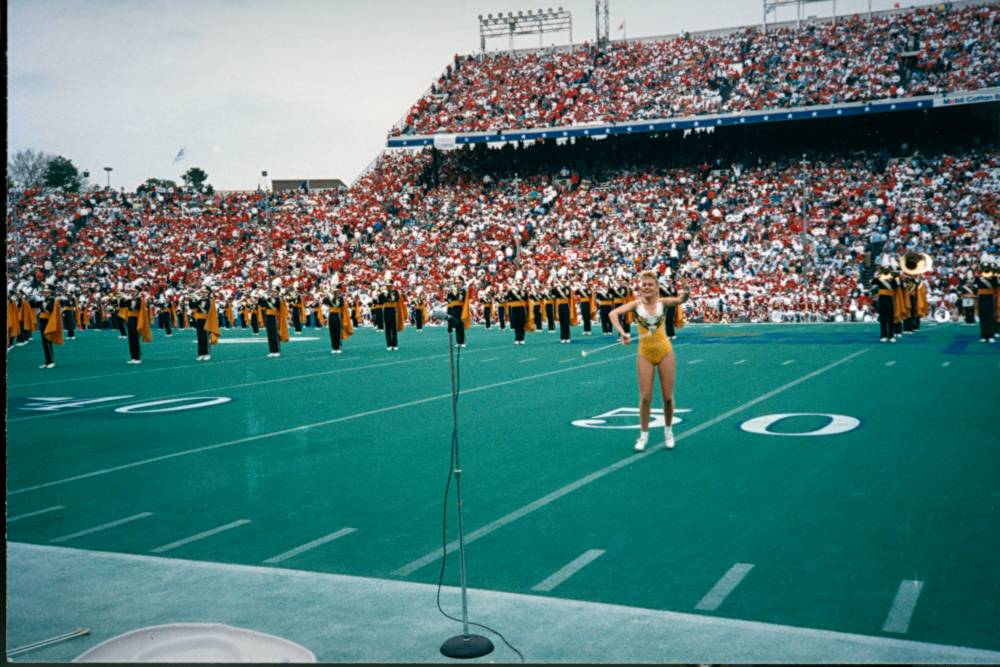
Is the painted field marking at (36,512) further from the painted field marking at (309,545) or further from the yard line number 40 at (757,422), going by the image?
the yard line number 40 at (757,422)

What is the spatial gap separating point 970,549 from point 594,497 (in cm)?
215

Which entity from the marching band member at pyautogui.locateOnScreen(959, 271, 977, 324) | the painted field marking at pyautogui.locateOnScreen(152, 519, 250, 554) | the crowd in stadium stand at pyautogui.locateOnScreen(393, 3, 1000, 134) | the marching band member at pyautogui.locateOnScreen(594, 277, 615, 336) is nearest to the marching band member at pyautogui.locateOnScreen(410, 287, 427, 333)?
the marching band member at pyautogui.locateOnScreen(594, 277, 615, 336)

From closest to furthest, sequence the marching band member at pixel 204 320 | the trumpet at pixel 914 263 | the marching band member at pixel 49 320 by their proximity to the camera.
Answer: the marching band member at pixel 49 320
the marching band member at pixel 204 320
the trumpet at pixel 914 263

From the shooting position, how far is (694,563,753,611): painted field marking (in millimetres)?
3855

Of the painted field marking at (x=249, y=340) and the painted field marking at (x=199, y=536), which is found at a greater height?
the painted field marking at (x=249, y=340)

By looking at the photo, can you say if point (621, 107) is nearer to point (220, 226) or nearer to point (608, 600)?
point (220, 226)

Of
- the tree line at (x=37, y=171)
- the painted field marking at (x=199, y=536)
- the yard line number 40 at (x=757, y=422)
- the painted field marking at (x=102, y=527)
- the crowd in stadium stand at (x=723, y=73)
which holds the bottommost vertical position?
the yard line number 40 at (x=757, y=422)

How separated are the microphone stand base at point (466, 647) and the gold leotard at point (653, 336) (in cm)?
417

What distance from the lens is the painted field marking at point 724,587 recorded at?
3855 mm

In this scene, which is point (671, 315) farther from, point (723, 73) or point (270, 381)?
point (723, 73)

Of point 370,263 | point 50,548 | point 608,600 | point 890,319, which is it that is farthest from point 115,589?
point 370,263

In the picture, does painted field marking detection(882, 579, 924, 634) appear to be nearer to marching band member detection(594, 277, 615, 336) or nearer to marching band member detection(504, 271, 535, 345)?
marching band member detection(504, 271, 535, 345)

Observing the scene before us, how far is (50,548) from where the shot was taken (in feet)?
16.3

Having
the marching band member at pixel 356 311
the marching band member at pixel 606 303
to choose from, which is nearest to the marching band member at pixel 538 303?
the marching band member at pixel 606 303
